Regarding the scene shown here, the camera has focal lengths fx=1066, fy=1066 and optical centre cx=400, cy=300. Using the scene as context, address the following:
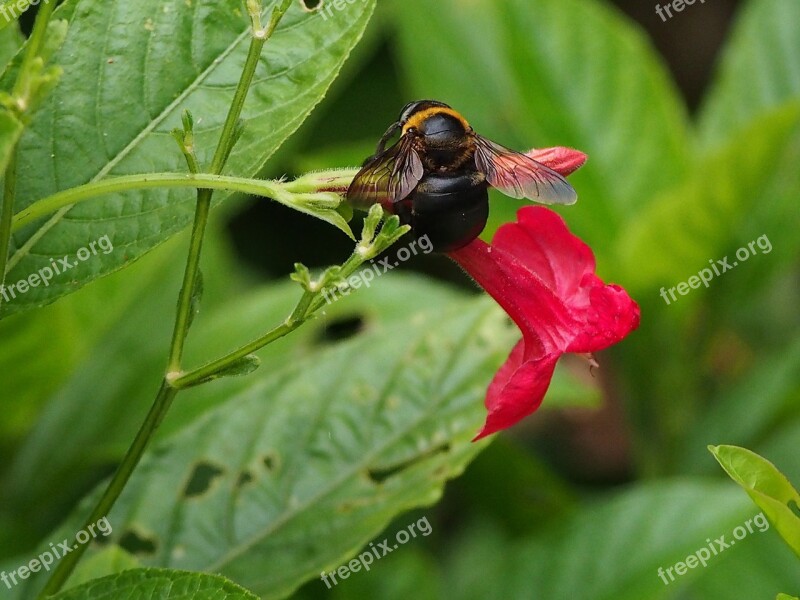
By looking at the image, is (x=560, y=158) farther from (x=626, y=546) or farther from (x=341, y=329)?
(x=341, y=329)

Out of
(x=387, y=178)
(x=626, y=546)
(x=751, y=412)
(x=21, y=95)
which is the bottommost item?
(x=751, y=412)

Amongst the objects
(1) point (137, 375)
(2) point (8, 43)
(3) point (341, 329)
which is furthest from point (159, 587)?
(3) point (341, 329)

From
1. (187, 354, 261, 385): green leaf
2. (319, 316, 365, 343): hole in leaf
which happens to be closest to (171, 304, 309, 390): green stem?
(187, 354, 261, 385): green leaf

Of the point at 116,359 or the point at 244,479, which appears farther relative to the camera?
the point at 116,359

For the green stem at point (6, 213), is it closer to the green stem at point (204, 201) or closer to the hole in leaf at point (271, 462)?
the green stem at point (204, 201)

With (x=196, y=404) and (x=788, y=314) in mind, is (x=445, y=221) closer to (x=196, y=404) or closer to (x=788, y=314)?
(x=196, y=404)

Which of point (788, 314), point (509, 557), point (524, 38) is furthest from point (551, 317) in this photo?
point (788, 314)

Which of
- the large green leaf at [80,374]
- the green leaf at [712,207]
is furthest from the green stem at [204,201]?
the green leaf at [712,207]
